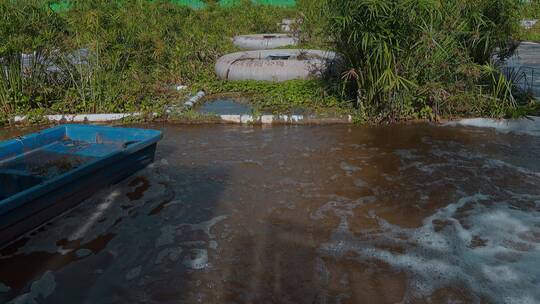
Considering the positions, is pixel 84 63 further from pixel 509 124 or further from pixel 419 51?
pixel 509 124

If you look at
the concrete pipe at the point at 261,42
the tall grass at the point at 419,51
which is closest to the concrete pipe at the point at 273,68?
the tall grass at the point at 419,51

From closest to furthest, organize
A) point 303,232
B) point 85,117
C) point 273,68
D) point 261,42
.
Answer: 1. point 303,232
2. point 85,117
3. point 273,68
4. point 261,42

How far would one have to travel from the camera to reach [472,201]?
15.8ft

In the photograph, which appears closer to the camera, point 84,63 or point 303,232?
point 303,232

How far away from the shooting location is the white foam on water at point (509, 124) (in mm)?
7074

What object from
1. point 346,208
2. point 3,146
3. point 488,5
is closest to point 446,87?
point 488,5

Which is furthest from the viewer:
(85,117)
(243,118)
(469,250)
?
(85,117)

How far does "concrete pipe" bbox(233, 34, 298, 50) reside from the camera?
561 inches

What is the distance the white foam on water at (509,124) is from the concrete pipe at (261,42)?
7.63 m

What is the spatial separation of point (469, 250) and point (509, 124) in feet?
13.3

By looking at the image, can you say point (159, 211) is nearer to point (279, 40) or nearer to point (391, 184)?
point (391, 184)

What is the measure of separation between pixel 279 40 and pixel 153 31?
14.9 ft

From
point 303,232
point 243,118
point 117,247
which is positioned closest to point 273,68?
point 243,118

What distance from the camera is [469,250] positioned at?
3.94 metres
